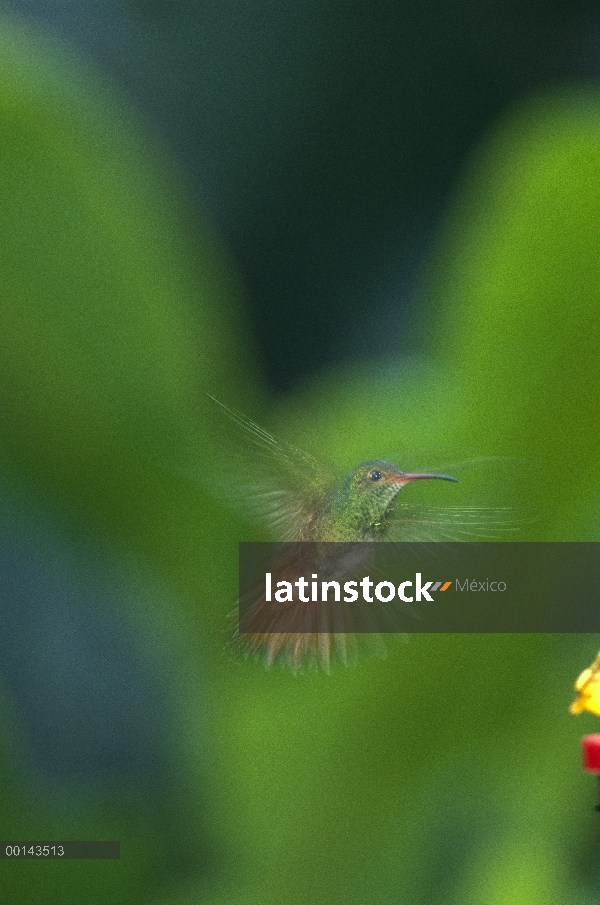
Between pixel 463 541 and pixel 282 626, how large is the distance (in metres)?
0.11

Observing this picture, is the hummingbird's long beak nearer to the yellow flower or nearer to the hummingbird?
the hummingbird

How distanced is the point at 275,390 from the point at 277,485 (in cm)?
10

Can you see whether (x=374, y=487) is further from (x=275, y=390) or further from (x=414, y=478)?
(x=275, y=390)

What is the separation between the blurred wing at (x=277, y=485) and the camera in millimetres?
465

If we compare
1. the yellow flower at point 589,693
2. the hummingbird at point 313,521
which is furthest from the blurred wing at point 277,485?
the yellow flower at point 589,693

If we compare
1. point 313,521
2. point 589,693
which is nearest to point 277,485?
point 313,521

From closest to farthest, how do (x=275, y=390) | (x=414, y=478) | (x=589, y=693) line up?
(x=589, y=693) < (x=414, y=478) < (x=275, y=390)

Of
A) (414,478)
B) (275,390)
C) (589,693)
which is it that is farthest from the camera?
(275,390)

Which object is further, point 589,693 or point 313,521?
point 313,521

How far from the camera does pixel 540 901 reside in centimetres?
44

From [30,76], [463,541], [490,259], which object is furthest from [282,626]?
[30,76]

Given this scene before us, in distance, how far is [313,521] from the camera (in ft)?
1.55

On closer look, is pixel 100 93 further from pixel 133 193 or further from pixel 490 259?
pixel 490 259

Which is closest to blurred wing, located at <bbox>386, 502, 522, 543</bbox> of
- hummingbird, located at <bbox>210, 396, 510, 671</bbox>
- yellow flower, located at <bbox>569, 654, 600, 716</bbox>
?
hummingbird, located at <bbox>210, 396, 510, 671</bbox>
